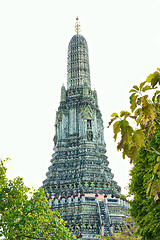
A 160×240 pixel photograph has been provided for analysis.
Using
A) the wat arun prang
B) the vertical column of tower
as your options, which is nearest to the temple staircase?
the wat arun prang

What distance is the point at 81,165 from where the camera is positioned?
40719 millimetres

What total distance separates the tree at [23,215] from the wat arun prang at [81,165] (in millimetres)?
16943

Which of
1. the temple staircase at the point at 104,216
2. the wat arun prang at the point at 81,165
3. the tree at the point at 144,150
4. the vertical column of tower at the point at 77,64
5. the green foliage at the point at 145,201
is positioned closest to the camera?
the tree at the point at 144,150

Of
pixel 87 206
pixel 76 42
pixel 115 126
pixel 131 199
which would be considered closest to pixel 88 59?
pixel 76 42

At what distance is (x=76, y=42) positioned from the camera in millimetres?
55500

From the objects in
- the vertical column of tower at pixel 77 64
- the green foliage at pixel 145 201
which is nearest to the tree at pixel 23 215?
the green foliage at pixel 145 201

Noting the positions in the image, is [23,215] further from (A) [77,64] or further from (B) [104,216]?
(A) [77,64]

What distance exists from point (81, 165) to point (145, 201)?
25.9 meters

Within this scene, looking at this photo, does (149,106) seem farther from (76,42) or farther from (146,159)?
(76,42)

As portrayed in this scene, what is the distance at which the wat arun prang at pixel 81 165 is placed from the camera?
110 ft

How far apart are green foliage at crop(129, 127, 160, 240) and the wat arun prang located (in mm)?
15735

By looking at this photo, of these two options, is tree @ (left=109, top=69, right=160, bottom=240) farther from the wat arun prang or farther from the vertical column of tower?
the vertical column of tower

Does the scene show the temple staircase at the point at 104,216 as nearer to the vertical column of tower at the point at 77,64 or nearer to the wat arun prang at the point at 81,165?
the wat arun prang at the point at 81,165

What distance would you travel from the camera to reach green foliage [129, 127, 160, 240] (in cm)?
1374
